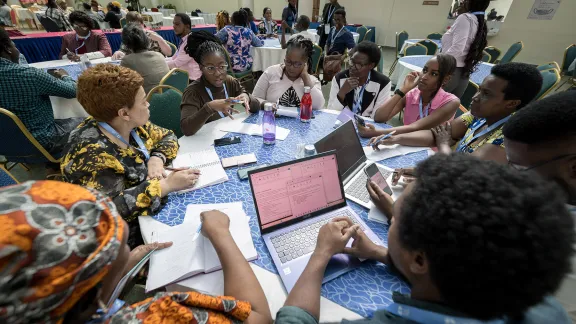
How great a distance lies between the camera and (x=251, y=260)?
3.01 ft

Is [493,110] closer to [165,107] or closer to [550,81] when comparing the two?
[550,81]

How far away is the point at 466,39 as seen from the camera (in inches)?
123

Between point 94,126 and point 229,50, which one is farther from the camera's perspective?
point 229,50

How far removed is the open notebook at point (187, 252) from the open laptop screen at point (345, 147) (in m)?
0.58

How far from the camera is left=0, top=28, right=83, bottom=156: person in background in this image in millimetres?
1851

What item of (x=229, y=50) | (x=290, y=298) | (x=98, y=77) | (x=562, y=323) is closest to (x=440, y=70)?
(x=562, y=323)

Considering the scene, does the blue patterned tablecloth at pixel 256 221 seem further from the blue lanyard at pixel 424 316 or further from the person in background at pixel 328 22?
the person in background at pixel 328 22

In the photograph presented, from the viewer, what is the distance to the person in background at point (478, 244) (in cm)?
47

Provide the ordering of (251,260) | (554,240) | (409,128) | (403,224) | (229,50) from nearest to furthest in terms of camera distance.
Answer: (554,240), (403,224), (251,260), (409,128), (229,50)

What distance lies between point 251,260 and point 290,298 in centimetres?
23

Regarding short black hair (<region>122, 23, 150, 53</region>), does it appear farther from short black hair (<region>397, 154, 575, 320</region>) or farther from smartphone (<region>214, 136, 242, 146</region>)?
short black hair (<region>397, 154, 575, 320</region>)

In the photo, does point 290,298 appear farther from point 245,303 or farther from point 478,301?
point 478,301

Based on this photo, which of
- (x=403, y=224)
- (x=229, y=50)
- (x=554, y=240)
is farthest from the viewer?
(x=229, y=50)

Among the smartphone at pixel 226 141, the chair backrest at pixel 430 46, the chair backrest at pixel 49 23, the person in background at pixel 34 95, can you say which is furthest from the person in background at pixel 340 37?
the chair backrest at pixel 49 23
